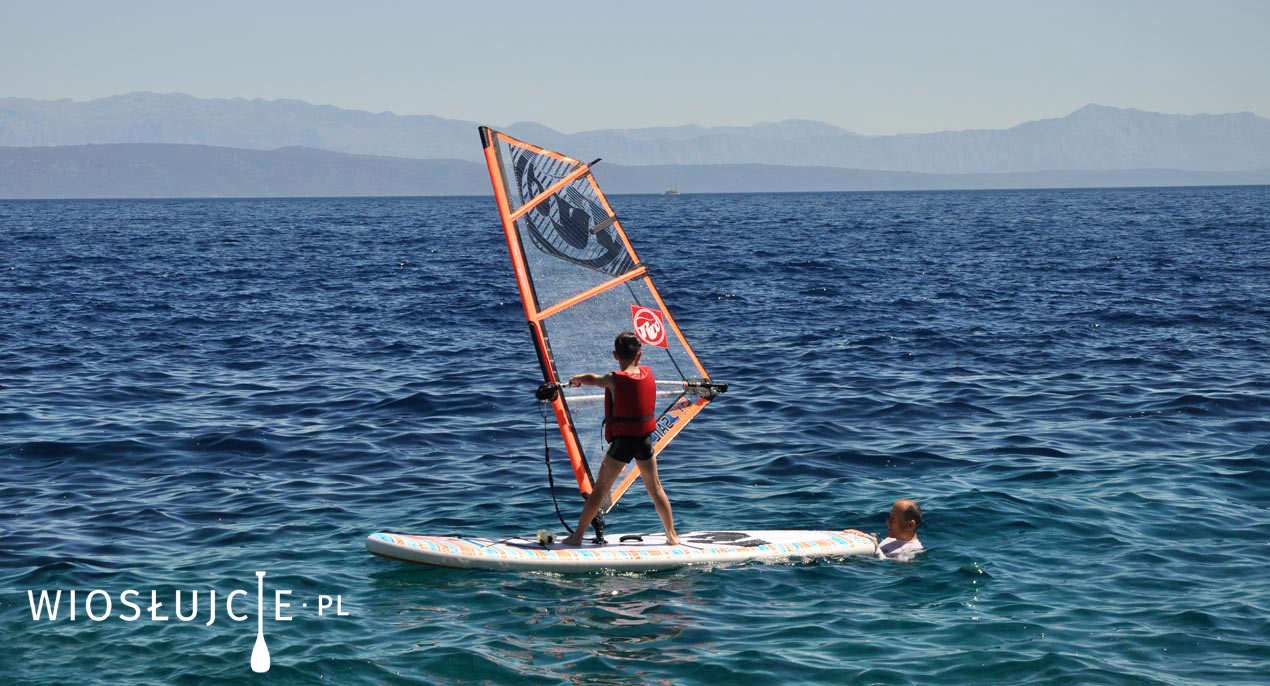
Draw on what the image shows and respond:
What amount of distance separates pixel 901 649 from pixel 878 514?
185 inches

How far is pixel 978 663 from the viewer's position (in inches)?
408

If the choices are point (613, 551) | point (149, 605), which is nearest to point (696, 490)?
point (613, 551)

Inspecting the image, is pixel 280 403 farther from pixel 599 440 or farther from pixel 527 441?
A: pixel 599 440

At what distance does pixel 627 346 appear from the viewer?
1277 centimetres

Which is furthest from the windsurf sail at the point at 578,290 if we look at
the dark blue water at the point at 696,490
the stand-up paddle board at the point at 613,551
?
the stand-up paddle board at the point at 613,551

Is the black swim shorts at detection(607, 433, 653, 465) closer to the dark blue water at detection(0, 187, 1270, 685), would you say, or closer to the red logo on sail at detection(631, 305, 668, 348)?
the dark blue water at detection(0, 187, 1270, 685)

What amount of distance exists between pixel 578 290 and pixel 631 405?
1948 millimetres

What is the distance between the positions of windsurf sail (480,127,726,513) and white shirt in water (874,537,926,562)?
2.65 m

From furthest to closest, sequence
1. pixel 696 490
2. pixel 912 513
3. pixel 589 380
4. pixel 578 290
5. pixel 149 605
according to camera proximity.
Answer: pixel 696 490 → pixel 578 290 → pixel 912 513 → pixel 589 380 → pixel 149 605

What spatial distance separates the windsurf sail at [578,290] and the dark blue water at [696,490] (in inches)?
19.0

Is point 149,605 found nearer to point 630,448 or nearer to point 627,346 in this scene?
point 630,448

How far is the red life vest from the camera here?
1284cm

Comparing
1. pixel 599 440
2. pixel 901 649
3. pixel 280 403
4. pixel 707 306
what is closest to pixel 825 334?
pixel 707 306

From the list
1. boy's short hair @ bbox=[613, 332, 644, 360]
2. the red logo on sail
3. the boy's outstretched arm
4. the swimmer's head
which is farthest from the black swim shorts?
the swimmer's head
